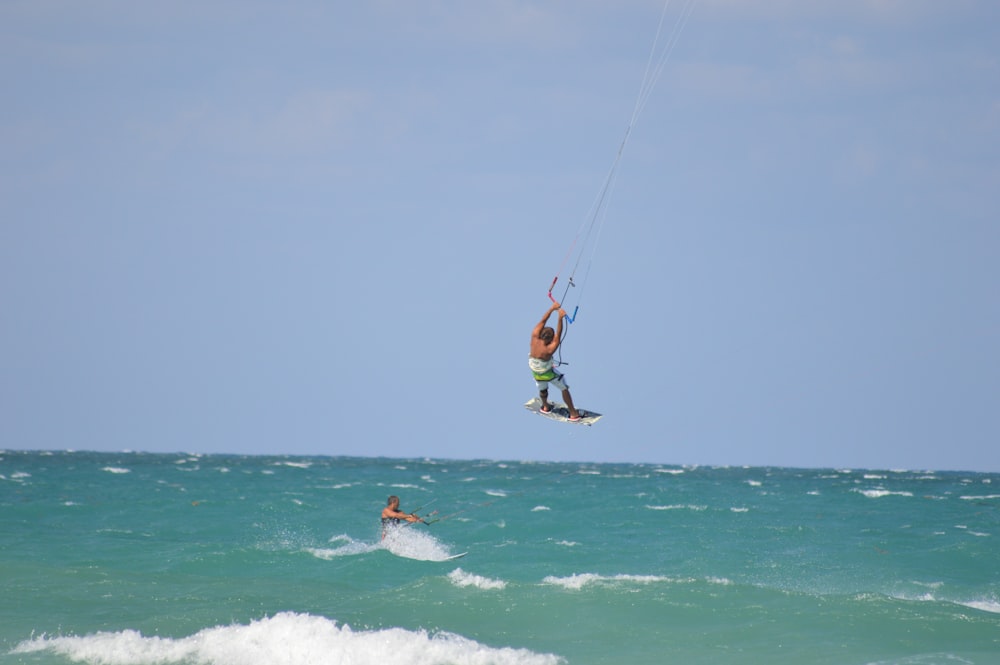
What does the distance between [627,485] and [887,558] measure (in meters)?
21.9

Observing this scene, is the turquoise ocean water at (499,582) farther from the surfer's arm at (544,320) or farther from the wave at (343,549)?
the surfer's arm at (544,320)

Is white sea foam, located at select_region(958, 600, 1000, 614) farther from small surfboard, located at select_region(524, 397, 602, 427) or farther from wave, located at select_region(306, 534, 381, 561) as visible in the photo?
wave, located at select_region(306, 534, 381, 561)

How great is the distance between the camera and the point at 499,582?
69.7 feet

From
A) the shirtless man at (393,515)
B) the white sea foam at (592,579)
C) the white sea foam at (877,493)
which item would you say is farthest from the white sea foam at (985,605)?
the white sea foam at (877,493)

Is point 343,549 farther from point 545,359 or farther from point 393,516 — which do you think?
point 545,359

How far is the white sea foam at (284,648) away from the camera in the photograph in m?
16.2

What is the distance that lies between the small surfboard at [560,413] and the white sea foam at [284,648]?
3.40 meters

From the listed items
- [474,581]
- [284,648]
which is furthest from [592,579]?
[284,648]

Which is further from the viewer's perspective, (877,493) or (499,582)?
(877,493)

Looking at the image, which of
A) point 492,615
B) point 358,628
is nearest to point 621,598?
point 492,615

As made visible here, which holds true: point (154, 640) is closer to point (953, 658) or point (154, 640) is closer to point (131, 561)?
point (131, 561)

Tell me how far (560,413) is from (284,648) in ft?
17.5

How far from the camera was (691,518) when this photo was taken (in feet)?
103

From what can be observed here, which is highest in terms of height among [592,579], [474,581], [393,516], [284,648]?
[393,516]
